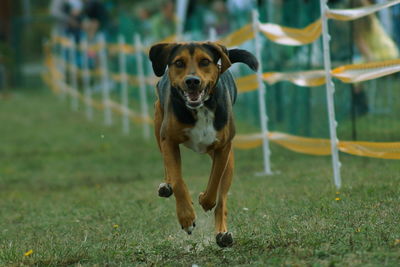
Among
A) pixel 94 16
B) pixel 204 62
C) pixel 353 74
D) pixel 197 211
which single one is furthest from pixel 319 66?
pixel 94 16

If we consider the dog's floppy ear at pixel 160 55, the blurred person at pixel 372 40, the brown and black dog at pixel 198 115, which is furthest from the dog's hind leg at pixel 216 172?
the blurred person at pixel 372 40

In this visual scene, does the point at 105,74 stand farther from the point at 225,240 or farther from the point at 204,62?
the point at 225,240

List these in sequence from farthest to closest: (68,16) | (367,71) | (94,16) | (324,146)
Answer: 1. (68,16)
2. (94,16)
3. (324,146)
4. (367,71)

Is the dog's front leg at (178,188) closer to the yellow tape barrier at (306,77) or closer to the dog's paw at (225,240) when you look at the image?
the dog's paw at (225,240)

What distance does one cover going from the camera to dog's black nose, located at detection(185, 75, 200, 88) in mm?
5094

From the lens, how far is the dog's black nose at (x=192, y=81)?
5.09 metres

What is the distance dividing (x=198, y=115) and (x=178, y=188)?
51 cm

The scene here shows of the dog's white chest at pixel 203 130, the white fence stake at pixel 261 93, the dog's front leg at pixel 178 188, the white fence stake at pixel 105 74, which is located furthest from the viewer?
the white fence stake at pixel 105 74

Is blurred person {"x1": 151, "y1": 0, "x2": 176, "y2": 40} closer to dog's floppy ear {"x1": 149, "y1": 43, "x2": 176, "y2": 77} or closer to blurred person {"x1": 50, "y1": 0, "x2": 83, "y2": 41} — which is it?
blurred person {"x1": 50, "y1": 0, "x2": 83, "y2": 41}

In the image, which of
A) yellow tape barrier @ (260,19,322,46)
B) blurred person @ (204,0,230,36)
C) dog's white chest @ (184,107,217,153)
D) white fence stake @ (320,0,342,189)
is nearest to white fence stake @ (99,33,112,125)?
blurred person @ (204,0,230,36)

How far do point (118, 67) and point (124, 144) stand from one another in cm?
433

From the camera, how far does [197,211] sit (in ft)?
23.9

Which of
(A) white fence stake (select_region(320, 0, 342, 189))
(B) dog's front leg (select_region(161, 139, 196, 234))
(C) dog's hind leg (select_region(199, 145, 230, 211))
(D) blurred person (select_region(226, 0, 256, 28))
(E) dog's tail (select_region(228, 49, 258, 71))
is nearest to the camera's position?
(B) dog's front leg (select_region(161, 139, 196, 234))

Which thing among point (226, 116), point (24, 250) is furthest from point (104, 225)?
point (226, 116)
